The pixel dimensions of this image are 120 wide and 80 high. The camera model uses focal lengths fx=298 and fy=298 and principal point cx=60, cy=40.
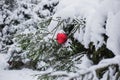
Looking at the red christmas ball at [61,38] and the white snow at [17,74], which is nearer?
the red christmas ball at [61,38]

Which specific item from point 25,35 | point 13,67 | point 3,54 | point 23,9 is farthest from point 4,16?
point 25,35

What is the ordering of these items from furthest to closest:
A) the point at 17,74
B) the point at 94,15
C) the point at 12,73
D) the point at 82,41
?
the point at 12,73 → the point at 17,74 → the point at 82,41 → the point at 94,15

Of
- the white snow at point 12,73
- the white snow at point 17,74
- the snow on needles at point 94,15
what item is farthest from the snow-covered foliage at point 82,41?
the white snow at point 17,74

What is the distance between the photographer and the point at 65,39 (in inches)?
90.2

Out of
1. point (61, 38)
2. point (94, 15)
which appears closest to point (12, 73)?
point (61, 38)

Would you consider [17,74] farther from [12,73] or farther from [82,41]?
[82,41]

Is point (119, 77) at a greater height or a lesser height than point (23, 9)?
lesser

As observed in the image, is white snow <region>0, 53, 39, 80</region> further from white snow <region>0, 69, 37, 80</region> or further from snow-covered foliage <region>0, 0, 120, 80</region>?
snow-covered foliage <region>0, 0, 120, 80</region>

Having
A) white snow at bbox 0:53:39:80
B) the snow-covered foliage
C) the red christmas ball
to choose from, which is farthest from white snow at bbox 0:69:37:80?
the red christmas ball

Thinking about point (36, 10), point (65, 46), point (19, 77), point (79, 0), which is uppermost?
point (36, 10)

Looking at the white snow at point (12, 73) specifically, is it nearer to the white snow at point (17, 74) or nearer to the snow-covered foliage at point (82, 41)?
the white snow at point (17, 74)

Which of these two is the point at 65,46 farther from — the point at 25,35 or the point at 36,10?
the point at 36,10

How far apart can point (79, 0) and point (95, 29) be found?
0.39 m

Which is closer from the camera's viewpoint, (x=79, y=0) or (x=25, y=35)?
(x=79, y=0)
